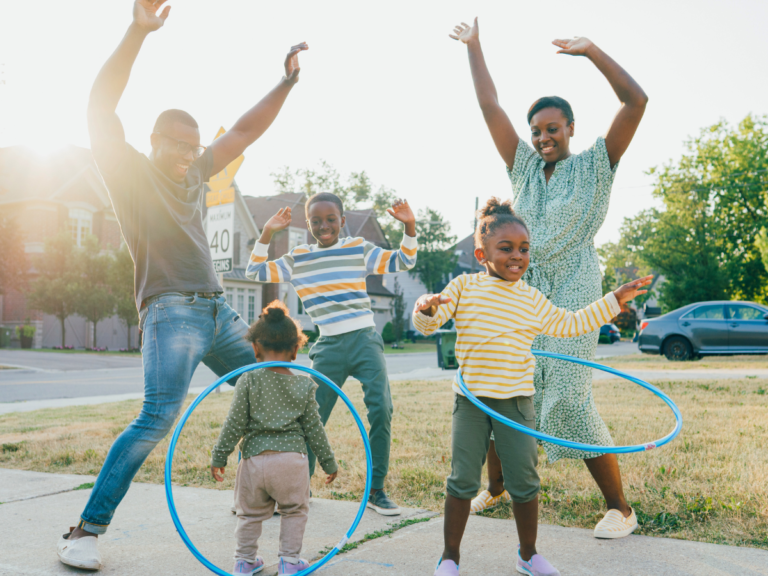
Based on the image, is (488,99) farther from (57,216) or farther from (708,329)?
(57,216)

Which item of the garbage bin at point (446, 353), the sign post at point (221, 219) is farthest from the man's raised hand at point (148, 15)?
the garbage bin at point (446, 353)

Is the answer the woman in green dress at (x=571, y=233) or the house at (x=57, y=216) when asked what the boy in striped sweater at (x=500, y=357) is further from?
the house at (x=57, y=216)

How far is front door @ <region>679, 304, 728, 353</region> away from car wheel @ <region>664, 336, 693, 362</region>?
0.73 ft

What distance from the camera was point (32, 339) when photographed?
94.6 ft

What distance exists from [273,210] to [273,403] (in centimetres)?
3482

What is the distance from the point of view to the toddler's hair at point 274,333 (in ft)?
9.78

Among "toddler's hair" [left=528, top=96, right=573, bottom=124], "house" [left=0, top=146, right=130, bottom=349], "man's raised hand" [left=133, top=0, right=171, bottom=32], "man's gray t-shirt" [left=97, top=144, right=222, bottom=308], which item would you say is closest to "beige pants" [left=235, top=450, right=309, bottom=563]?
"man's gray t-shirt" [left=97, top=144, right=222, bottom=308]

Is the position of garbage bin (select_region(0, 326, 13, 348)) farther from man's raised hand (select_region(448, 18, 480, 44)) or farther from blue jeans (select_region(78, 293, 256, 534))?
man's raised hand (select_region(448, 18, 480, 44))

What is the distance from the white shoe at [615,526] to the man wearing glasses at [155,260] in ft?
6.72

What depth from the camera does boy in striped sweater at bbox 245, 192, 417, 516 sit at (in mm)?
3793

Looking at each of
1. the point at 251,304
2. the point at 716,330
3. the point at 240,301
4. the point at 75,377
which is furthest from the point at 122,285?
the point at 716,330

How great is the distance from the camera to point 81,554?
2816 millimetres

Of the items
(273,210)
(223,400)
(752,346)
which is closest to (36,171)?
(273,210)

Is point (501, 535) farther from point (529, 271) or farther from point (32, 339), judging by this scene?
point (32, 339)
